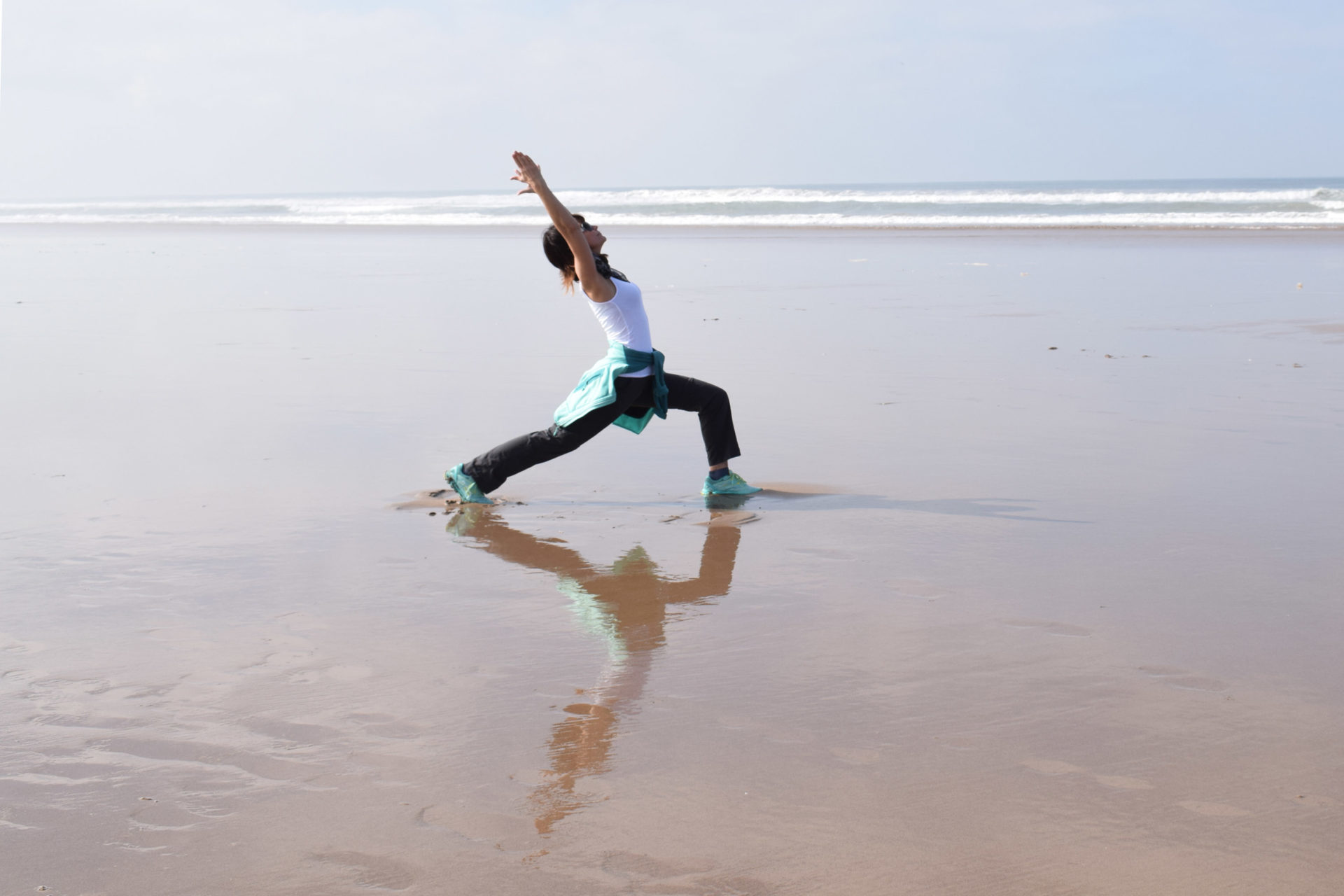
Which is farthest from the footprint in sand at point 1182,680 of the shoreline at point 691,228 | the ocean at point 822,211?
the ocean at point 822,211

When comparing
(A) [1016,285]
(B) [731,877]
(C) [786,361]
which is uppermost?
(A) [1016,285]

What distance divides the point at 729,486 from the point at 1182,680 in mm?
2328

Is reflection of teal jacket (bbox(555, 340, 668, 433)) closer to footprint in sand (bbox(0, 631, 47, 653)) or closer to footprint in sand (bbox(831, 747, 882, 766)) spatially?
footprint in sand (bbox(0, 631, 47, 653))

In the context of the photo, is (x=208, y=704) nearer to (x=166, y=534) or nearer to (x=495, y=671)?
(x=495, y=671)

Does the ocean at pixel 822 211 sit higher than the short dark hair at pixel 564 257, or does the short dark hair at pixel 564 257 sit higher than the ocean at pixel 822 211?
the ocean at pixel 822 211

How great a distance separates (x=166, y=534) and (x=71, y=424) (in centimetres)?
251

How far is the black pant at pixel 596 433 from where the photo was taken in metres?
4.98

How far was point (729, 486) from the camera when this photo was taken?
5.01 m

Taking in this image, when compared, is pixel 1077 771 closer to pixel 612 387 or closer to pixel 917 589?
pixel 917 589

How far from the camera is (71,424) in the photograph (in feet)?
21.2

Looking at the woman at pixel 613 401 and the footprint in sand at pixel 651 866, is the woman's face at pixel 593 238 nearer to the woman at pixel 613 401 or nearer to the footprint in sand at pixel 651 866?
the woman at pixel 613 401

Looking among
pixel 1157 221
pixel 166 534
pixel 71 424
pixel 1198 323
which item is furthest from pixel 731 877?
pixel 1157 221

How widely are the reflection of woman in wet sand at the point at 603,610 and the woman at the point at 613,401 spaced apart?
0.26m

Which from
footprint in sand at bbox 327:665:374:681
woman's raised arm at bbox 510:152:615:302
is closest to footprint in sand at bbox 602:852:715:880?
footprint in sand at bbox 327:665:374:681
